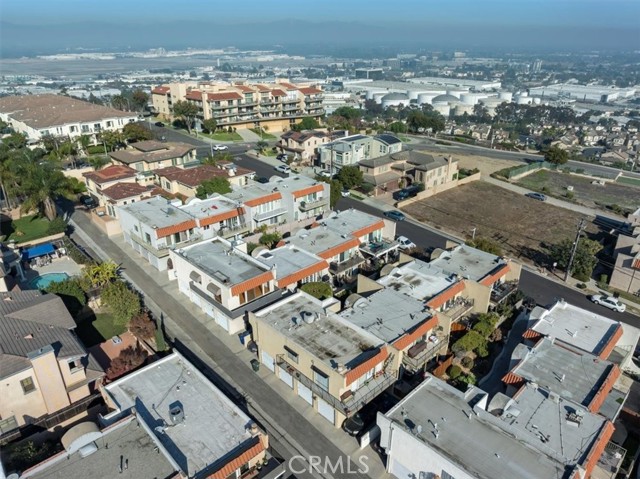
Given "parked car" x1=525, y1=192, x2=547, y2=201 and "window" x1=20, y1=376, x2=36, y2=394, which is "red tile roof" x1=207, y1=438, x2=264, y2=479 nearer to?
"window" x1=20, y1=376, x2=36, y2=394

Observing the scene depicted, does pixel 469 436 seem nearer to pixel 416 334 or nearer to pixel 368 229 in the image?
pixel 416 334

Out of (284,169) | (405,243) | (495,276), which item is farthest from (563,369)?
(284,169)

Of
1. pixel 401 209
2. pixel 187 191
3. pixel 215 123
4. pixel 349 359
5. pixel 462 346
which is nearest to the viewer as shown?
pixel 349 359

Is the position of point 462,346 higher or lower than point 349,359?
lower

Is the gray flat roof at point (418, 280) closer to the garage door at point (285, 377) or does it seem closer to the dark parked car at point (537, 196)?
the garage door at point (285, 377)

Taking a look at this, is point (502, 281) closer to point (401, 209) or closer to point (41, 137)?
point (401, 209)

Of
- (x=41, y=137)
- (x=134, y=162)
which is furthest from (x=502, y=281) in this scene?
(x=41, y=137)

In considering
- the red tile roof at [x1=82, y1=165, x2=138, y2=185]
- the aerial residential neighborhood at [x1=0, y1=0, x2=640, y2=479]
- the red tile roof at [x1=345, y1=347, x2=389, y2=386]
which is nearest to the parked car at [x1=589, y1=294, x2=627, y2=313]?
the aerial residential neighborhood at [x1=0, y1=0, x2=640, y2=479]
